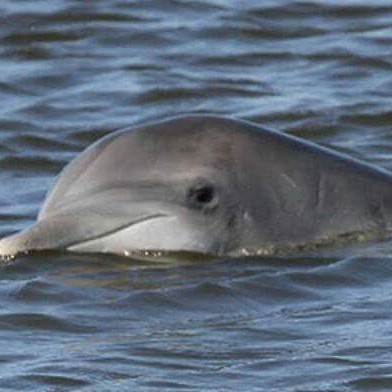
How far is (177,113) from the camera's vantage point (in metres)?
14.6

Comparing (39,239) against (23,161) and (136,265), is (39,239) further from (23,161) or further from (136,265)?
(23,161)

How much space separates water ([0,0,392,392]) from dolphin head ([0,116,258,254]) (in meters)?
0.12

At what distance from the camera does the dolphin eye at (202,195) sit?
10.5m

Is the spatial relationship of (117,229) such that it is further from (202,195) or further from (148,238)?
(202,195)

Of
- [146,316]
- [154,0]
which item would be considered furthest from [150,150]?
[154,0]

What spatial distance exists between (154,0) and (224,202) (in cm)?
775

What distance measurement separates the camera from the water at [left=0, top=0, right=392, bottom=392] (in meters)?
8.80

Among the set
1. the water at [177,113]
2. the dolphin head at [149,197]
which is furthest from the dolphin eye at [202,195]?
the water at [177,113]

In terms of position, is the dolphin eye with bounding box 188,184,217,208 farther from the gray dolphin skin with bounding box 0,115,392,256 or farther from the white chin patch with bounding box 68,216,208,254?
the white chin patch with bounding box 68,216,208,254

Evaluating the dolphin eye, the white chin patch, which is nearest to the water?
the white chin patch

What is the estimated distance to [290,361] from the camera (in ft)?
28.9

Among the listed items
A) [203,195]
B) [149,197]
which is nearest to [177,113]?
[203,195]

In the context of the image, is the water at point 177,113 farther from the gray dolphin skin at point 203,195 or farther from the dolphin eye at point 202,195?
the dolphin eye at point 202,195

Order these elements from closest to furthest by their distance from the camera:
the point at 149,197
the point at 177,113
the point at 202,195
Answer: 1. the point at 149,197
2. the point at 202,195
3. the point at 177,113
